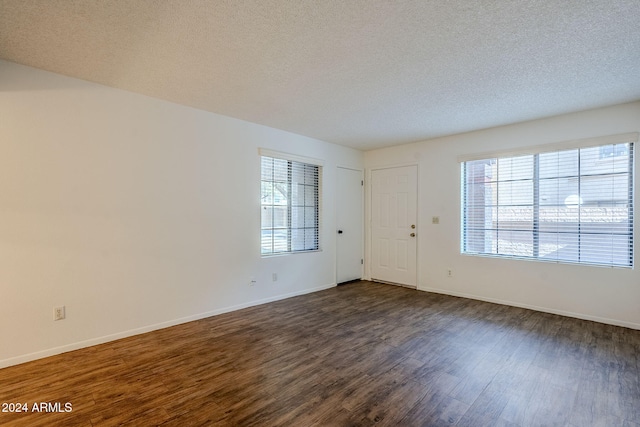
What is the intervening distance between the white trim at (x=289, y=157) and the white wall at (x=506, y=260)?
4.43 feet

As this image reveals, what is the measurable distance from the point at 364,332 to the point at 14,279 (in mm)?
3246

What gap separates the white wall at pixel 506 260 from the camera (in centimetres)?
355

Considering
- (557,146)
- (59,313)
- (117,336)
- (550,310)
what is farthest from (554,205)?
(59,313)

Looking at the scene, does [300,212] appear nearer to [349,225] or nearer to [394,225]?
[349,225]

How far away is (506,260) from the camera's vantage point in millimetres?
4348

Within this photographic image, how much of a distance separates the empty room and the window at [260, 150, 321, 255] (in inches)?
1.6

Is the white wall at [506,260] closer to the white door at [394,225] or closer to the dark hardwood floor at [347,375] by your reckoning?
the white door at [394,225]

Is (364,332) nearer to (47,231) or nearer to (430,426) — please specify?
(430,426)

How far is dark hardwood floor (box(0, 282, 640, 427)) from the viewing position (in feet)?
6.43

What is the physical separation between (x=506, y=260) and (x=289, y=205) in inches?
128

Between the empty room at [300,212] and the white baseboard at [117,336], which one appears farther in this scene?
the white baseboard at [117,336]

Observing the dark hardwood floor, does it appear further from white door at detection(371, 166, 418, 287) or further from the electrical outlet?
white door at detection(371, 166, 418, 287)

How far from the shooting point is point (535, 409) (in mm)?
2029

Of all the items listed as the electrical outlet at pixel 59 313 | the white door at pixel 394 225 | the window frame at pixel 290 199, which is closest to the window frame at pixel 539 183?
the white door at pixel 394 225
